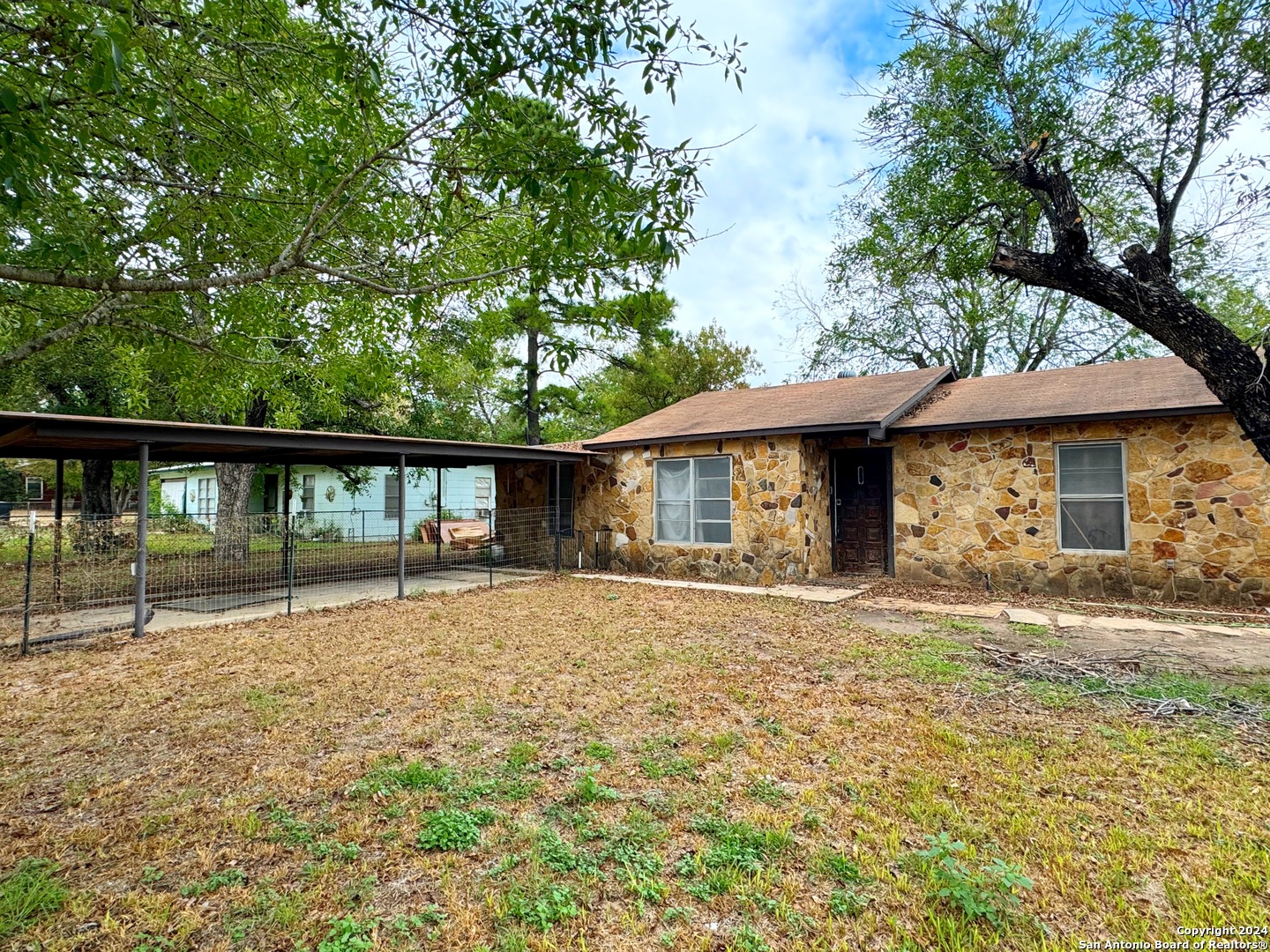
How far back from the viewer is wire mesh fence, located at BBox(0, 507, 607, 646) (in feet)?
25.2

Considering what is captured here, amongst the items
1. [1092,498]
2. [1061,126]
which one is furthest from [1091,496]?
[1061,126]

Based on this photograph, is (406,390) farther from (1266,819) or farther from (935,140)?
(1266,819)

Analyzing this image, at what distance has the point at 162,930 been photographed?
2.16 m

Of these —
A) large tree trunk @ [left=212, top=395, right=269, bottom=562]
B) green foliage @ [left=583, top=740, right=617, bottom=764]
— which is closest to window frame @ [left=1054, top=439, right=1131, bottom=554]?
green foliage @ [left=583, top=740, right=617, bottom=764]

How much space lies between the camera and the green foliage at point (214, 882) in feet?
7.81

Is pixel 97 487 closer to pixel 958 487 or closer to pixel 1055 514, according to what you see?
pixel 958 487

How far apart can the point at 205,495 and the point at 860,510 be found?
24.7m

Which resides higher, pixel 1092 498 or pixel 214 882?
pixel 1092 498

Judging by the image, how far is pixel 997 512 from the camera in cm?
902

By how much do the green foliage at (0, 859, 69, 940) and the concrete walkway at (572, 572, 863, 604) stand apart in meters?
7.47

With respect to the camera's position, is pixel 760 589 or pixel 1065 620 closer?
pixel 1065 620


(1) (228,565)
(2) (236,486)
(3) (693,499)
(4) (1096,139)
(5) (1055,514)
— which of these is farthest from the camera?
(2) (236,486)

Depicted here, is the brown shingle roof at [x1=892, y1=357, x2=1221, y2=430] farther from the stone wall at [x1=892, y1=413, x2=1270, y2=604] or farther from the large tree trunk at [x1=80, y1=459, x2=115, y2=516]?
the large tree trunk at [x1=80, y1=459, x2=115, y2=516]

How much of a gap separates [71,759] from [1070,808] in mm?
5322
